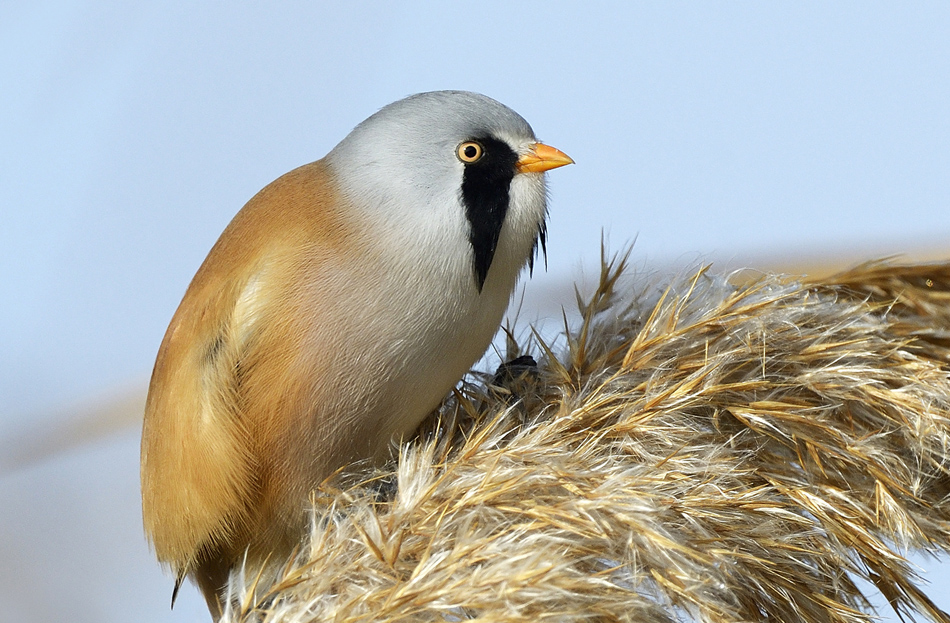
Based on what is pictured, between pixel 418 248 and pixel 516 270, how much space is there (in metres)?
0.08

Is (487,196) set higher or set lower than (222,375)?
higher

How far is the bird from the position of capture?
1.83ft

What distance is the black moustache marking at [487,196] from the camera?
57 centimetres

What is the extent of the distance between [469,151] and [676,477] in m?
0.25

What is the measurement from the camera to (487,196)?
1.90 ft

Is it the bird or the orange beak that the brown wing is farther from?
the orange beak

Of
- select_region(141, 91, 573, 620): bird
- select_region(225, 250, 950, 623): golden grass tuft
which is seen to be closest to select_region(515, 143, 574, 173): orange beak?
select_region(141, 91, 573, 620): bird

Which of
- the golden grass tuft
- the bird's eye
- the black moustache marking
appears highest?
the bird's eye

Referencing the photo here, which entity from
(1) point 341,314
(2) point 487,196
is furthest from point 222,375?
(2) point 487,196

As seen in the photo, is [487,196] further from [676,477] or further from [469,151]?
[676,477]

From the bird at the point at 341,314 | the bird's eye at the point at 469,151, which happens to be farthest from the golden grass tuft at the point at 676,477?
the bird's eye at the point at 469,151

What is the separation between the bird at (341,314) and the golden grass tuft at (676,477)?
0.13 feet

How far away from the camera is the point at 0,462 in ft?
3.34

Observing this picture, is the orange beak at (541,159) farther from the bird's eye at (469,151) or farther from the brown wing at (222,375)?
the brown wing at (222,375)
